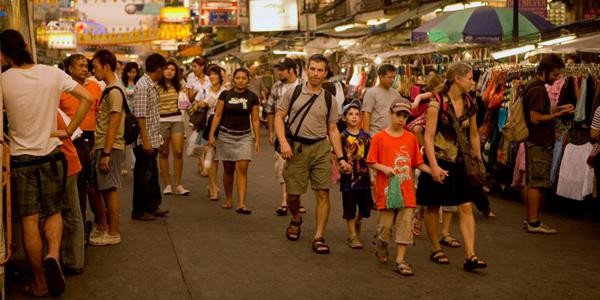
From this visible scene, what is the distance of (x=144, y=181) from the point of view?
10.1m

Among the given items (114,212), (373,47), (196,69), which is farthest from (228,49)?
(114,212)

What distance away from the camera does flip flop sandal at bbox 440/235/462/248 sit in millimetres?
8852

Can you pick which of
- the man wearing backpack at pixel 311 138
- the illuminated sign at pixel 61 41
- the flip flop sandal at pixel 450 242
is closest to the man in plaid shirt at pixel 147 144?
the man wearing backpack at pixel 311 138

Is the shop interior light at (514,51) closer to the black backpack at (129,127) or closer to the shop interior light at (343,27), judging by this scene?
the black backpack at (129,127)

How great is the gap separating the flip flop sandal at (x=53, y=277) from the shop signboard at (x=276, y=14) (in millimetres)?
23697

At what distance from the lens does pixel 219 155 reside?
11148mm

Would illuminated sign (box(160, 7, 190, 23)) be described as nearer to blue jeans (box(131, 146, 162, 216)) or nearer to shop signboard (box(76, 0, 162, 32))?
shop signboard (box(76, 0, 162, 32))

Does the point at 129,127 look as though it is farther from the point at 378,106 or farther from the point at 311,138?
the point at 378,106

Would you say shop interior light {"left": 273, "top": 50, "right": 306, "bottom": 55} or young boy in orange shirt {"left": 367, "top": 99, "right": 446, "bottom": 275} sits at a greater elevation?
shop interior light {"left": 273, "top": 50, "right": 306, "bottom": 55}

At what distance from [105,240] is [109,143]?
99 centimetres

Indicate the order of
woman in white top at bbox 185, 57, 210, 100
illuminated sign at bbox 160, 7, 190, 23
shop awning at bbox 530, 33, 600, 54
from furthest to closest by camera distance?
illuminated sign at bbox 160, 7, 190, 23 → woman in white top at bbox 185, 57, 210, 100 → shop awning at bbox 530, 33, 600, 54

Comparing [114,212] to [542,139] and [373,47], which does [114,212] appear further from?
[373,47]

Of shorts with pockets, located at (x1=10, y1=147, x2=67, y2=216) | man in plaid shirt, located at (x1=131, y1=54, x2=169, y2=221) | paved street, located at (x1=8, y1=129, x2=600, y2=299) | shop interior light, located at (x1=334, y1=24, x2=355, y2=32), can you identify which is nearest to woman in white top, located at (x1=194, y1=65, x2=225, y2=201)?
paved street, located at (x1=8, y1=129, x2=600, y2=299)

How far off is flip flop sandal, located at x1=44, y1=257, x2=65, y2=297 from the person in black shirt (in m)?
4.56
